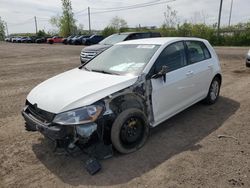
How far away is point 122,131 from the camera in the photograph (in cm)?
362

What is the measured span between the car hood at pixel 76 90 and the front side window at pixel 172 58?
2.11ft

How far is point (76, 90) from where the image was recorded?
3602mm

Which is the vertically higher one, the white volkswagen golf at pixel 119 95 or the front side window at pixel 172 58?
the front side window at pixel 172 58

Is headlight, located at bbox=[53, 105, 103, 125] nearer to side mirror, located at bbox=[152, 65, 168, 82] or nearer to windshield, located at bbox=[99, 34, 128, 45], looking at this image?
side mirror, located at bbox=[152, 65, 168, 82]

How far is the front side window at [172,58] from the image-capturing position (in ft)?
13.9

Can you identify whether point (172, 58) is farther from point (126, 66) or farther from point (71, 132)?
point (71, 132)

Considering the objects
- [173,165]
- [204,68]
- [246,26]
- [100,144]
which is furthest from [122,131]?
[246,26]

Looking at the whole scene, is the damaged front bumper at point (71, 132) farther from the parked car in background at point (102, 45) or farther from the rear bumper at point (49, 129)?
the parked car in background at point (102, 45)

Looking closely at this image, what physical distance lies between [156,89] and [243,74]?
690 centimetres

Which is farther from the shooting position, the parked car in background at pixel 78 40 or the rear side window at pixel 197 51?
the parked car in background at pixel 78 40

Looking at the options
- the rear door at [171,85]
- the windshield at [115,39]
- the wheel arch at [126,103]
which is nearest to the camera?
the wheel arch at [126,103]

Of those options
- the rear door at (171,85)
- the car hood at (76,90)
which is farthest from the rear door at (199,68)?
the car hood at (76,90)

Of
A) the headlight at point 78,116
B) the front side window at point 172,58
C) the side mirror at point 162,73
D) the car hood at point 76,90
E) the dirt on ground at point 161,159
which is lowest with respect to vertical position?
the dirt on ground at point 161,159

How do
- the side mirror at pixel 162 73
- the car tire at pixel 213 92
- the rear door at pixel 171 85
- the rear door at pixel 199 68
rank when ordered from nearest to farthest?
the side mirror at pixel 162 73, the rear door at pixel 171 85, the rear door at pixel 199 68, the car tire at pixel 213 92
